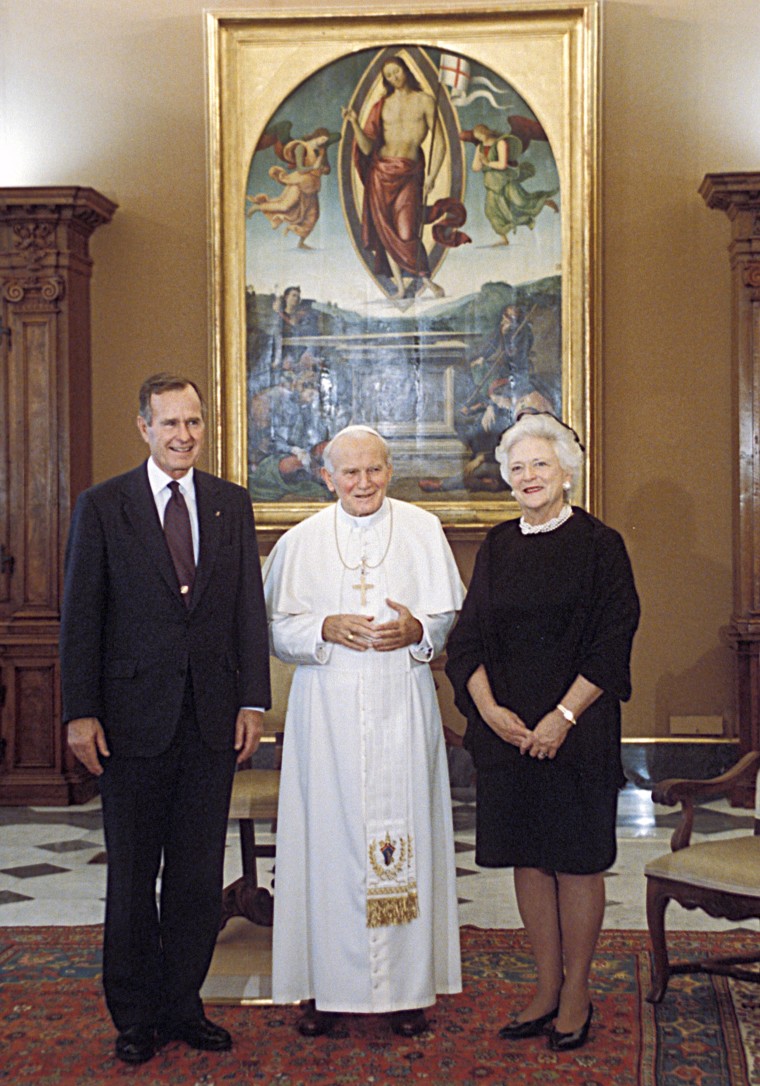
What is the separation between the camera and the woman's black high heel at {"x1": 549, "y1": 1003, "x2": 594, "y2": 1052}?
4.04 metres

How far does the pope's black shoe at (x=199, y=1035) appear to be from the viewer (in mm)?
4098

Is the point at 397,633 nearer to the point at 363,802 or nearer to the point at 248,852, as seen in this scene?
the point at 363,802

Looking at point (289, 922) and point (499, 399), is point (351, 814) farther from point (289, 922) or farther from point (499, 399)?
point (499, 399)

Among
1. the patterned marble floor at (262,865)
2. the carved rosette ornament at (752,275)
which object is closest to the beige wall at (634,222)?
the carved rosette ornament at (752,275)

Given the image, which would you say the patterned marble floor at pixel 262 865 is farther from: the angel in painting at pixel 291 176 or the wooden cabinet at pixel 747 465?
the angel in painting at pixel 291 176

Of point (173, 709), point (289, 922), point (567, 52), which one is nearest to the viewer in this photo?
point (173, 709)

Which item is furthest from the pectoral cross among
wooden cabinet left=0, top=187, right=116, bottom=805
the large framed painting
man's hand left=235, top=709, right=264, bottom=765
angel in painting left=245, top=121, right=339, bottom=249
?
angel in painting left=245, top=121, right=339, bottom=249

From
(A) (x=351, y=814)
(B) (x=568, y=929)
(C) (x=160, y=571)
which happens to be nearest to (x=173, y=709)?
(C) (x=160, y=571)

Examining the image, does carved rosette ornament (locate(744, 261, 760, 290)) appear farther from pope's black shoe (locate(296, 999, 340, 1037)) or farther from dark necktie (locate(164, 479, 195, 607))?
pope's black shoe (locate(296, 999, 340, 1037))

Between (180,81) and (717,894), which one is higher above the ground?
(180,81)

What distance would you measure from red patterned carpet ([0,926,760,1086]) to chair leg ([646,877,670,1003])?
61mm

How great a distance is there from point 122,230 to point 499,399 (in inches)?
100

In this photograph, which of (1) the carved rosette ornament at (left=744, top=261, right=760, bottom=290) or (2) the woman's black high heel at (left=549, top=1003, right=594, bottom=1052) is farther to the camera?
(1) the carved rosette ornament at (left=744, top=261, right=760, bottom=290)

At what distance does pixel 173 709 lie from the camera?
4.00 metres
